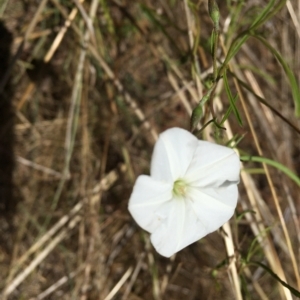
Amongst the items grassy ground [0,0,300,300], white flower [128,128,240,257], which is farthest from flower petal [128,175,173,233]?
grassy ground [0,0,300,300]

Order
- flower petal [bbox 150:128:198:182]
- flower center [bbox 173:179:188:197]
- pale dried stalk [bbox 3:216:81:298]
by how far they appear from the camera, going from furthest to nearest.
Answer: pale dried stalk [bbox 3:216:81:298], flower center [bbox 173:179:188:197], flower petal [bbox 150:128:198:182]

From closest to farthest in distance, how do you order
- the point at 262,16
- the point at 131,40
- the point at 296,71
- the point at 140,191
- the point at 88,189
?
the point at 140,191 < the point at 262,16 < the point at 88,189 < the point at 131,40 < the point at 296,71

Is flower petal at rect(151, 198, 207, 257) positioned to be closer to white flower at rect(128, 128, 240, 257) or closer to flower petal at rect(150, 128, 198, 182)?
white flower at rect(128, 128, 240, 257)

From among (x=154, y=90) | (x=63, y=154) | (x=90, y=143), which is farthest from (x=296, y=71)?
(x=63, y=154)

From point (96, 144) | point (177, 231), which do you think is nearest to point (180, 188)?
point (177, 231)

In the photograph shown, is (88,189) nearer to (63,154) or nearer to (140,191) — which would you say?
(63,154)

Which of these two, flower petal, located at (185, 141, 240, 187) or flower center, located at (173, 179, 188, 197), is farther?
flower center, located at (173, 179, 188, 197)

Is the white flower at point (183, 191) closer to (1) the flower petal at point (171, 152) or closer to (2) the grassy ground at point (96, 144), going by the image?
(1) the flower petal at point (171, 152)
